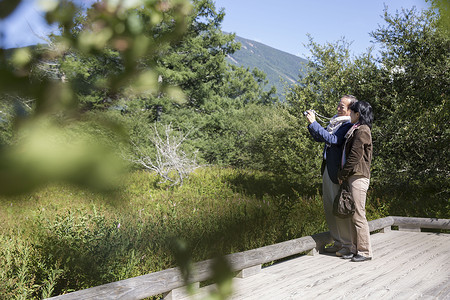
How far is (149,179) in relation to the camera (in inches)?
499

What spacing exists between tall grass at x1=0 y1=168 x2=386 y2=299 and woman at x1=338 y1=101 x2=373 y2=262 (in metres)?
0.73

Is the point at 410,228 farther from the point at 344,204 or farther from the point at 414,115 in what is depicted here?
the point at 414,115

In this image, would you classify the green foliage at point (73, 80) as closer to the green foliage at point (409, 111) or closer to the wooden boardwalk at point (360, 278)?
the wooden boardwalk at point (360, 278)

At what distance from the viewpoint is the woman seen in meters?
3.49

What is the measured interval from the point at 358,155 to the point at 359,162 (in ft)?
0.23

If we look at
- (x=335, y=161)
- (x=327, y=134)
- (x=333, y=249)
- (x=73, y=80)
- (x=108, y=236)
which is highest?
(x=73, y=80)

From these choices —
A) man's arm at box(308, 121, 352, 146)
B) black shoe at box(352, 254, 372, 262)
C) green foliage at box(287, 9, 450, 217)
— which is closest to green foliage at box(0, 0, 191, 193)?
man's arm at box(308, 121, 352, 146)

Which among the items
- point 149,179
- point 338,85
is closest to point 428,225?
point 338,85

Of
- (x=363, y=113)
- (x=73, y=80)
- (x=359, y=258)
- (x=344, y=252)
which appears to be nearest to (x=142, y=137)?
(x=73, y=80)

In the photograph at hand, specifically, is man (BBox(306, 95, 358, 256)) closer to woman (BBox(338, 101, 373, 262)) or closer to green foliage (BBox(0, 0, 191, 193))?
woman (BBox(338, 101, 373, 262))

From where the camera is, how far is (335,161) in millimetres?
3723

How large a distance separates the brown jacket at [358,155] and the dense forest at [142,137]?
117 cm

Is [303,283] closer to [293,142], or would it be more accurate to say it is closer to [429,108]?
[429,108]

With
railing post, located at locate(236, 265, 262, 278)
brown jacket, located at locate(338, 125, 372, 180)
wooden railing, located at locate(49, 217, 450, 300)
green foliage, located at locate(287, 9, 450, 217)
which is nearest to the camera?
wooden railing, located at locate(49, 217, 450, 300)
